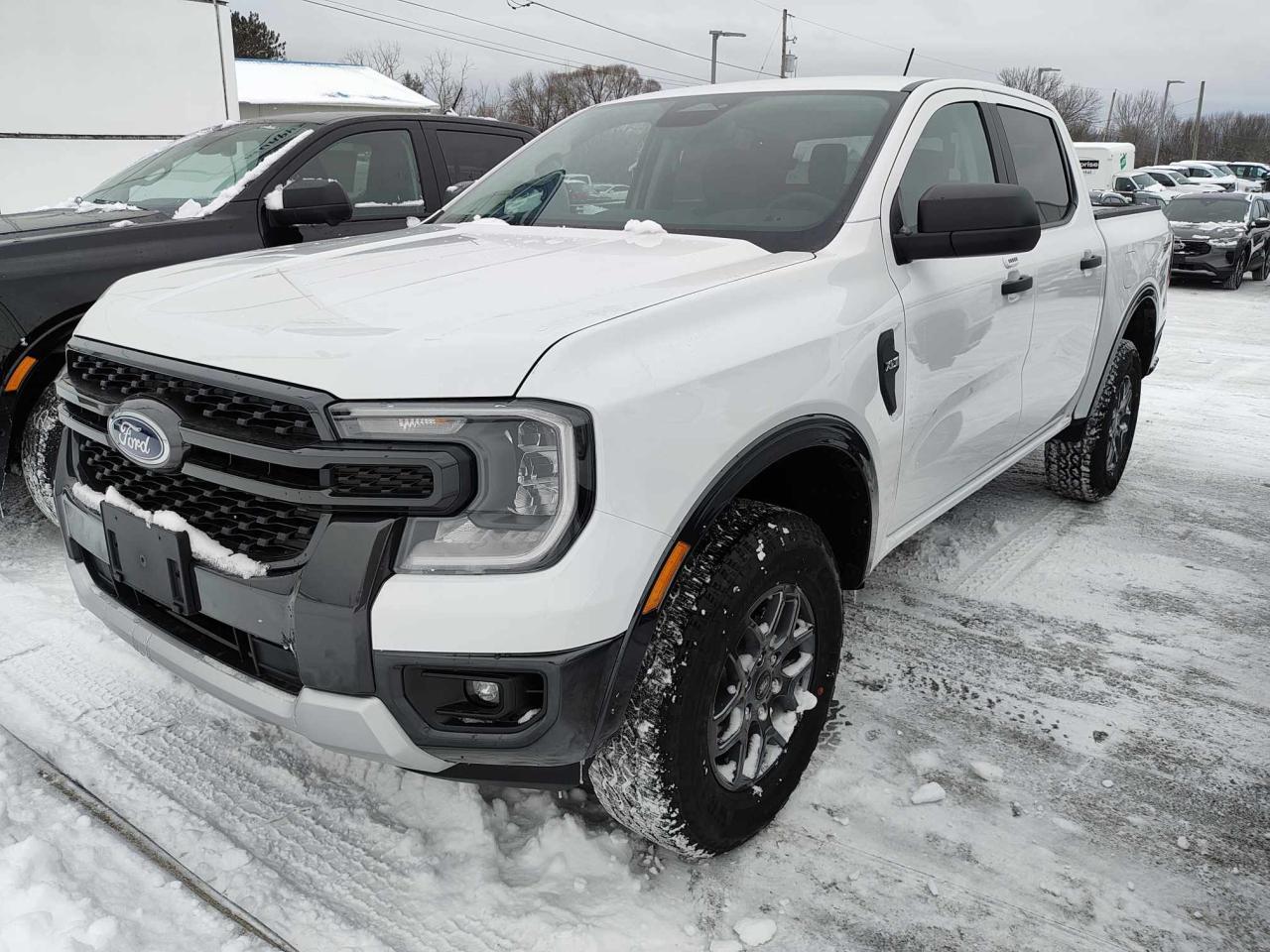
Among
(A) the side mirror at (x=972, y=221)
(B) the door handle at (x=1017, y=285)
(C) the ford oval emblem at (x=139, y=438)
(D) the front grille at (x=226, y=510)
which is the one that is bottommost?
(D) the front grille at (x=226, y=510)

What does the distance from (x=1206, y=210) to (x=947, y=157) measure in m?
15.7

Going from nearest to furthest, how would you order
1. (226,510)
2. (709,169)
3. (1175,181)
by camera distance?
(226,510) < (709,169) < (1175,181)

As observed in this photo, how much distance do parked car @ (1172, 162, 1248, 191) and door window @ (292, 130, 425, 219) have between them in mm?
36211

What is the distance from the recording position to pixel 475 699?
1.74 m

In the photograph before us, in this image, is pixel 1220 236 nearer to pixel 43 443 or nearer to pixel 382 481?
pixel 43 443

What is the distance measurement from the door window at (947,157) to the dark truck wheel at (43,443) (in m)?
3.14

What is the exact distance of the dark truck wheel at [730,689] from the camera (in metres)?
1.87

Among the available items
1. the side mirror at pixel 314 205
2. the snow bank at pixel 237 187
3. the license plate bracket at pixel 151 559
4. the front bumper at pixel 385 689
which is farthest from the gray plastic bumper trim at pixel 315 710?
the snow bank at pixel 237 187

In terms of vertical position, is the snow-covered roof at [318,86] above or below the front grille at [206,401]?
above

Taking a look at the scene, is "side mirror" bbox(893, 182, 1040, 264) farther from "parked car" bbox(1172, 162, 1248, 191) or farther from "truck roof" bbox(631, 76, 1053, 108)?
"parked car" bbox(1172, 162, 1248, 191)

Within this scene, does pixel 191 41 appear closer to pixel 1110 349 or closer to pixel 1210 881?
pixel 1110 349

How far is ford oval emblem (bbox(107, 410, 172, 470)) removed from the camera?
187 cm

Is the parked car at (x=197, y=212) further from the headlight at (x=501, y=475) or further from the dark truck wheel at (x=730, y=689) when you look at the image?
the dark truck wheel at (x=730, y=689)

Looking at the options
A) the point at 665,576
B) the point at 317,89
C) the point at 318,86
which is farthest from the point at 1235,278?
the point at 318,86
